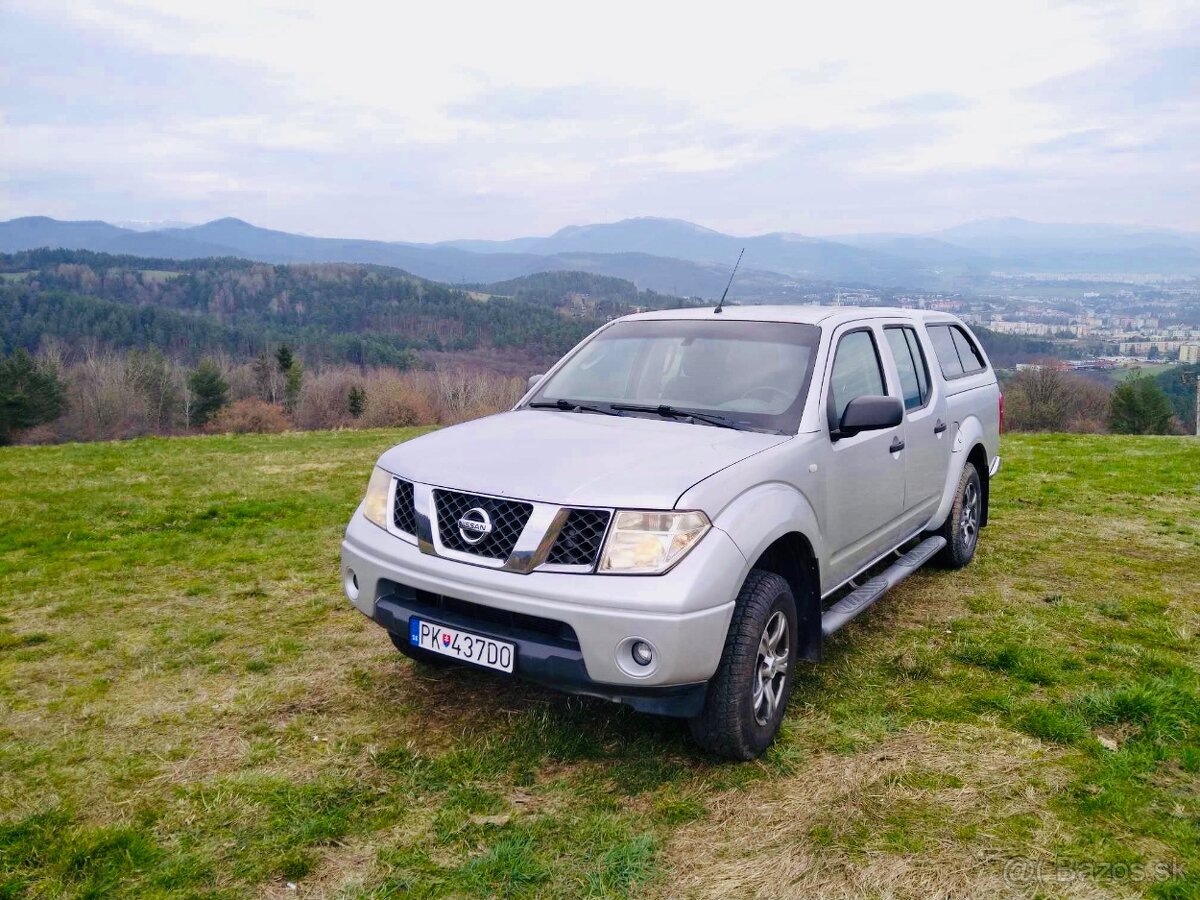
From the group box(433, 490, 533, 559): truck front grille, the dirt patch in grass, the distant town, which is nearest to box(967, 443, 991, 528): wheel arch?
the dirt patch in grass

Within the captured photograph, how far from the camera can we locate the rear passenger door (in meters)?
4.61

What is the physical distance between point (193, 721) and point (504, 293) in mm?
142989

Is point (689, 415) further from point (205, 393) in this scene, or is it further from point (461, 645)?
point (205, 393)

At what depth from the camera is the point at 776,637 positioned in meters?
3.21

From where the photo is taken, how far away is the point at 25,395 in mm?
45969

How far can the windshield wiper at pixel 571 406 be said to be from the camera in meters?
3.96

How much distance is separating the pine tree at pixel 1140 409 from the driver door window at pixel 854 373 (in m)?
44.6

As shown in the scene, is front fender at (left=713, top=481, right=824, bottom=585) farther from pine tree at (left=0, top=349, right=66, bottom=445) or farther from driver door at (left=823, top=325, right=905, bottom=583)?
pine tree at (left=0, top=349, right=66, bottom=445)

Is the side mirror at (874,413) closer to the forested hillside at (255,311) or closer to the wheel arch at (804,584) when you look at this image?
the wheel arch at (804,584)

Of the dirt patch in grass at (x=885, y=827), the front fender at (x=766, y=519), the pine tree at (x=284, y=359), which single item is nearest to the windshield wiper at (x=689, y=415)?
the front fender at (x=766, y=519)

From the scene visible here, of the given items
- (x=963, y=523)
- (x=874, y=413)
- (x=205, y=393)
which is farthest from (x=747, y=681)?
(x=205, y=393)

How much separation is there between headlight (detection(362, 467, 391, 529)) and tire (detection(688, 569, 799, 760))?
1554 millimetres

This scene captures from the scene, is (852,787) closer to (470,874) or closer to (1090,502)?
(470,874)

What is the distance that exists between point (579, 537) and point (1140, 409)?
47.3 metres
